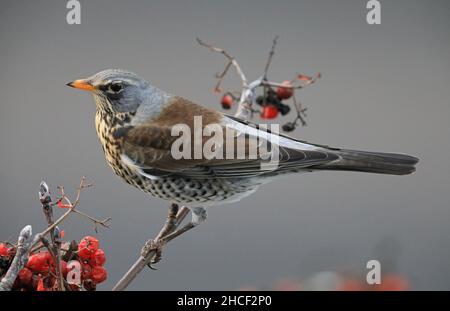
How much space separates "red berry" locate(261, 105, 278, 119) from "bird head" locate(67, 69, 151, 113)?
0.77 metres

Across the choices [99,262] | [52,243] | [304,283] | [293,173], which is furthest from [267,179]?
[52,243]

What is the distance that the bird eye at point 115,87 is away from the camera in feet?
6.54

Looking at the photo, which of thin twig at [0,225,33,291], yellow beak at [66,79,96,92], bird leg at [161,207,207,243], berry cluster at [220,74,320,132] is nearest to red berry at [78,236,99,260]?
thin twig at [0,225,33,291]

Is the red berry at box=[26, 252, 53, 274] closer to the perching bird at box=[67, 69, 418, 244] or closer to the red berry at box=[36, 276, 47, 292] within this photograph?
the red berry at box=[36, 276, 47, 292]

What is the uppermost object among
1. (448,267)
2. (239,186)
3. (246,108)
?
(246,108)

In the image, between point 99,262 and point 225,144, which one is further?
point 225,144

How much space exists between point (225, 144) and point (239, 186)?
166 mm

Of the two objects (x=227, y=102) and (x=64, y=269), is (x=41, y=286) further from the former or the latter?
(x=227, y=102)

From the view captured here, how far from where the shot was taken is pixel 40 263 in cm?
150

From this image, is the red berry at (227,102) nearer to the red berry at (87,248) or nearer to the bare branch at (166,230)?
the bare branch at (166,230)

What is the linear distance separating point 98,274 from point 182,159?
0.67 meters
